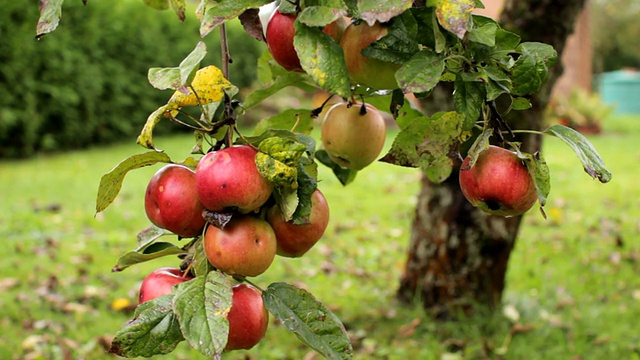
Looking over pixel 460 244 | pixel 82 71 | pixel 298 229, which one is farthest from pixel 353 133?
pixel 82 71

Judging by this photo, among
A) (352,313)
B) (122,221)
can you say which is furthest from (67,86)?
(352,313)

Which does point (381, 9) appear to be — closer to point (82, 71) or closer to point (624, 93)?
point (82, 71)

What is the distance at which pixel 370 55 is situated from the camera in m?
0.68

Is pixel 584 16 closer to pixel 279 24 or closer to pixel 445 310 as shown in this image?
pixel 445 310

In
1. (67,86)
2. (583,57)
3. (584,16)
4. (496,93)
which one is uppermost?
(496,93)

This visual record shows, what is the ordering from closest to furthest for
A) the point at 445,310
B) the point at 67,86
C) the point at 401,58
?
the point at 401,58, the point at 445,310, the point at 67,86

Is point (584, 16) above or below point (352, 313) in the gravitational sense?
below

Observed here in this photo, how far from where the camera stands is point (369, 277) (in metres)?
3.21

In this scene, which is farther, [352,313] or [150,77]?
[352,313]

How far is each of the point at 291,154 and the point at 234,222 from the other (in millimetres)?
114

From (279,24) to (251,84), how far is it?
9732mm

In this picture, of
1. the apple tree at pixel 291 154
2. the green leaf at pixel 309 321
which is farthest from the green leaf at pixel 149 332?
the green leaf at pixel 309 321

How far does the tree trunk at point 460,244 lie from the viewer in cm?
241

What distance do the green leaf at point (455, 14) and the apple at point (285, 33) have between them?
0.59 ft
